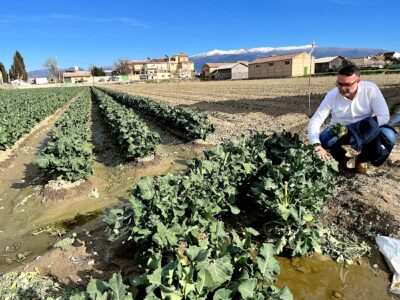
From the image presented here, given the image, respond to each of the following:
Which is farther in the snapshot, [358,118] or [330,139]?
[330,139]

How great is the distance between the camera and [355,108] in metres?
5.23

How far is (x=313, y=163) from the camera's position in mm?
4703

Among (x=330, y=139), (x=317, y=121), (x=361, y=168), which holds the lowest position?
(x=361, y=168)

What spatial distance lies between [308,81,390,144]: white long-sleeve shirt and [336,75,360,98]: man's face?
5.8 inches

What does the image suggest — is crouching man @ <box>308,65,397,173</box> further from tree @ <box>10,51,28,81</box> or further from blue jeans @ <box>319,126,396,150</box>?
tree @ <box>10,51,28,81</box>

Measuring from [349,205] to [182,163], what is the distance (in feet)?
14.4

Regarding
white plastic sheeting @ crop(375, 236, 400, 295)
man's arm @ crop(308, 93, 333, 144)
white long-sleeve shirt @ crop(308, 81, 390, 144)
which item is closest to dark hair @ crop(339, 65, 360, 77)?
white long-sleeve shirt @ crop(308, 81, 390, 144)

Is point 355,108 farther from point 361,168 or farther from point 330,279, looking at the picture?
point 330,279

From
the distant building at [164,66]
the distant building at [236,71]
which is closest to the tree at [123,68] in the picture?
the distant building at [164,66]

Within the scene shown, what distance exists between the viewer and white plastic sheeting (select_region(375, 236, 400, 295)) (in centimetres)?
355

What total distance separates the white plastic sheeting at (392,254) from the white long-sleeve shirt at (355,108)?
62.4 inches

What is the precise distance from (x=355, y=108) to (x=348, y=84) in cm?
51

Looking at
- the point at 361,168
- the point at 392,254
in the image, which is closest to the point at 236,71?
the point at 361,168

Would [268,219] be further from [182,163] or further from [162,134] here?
[162,134]
